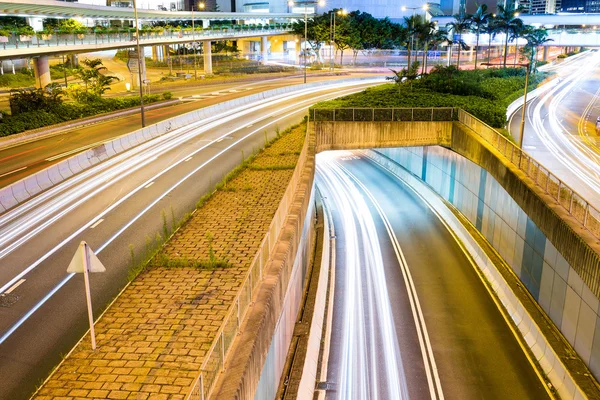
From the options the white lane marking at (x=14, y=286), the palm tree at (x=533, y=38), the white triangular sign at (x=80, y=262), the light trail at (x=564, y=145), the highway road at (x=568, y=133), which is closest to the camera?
the white triangular sign at (x=80, y=262)

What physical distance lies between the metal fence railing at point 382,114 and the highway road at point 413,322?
18.7 feet

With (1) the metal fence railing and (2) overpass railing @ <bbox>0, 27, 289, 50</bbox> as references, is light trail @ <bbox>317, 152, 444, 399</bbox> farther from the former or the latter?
(2) overpass railing @ <bbox>0, 27, 289, 50</bbox>

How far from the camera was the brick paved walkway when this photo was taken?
11711 mm

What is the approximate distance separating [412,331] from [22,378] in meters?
13.3

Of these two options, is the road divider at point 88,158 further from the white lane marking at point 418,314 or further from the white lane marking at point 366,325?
the white lane marking at point 418,314

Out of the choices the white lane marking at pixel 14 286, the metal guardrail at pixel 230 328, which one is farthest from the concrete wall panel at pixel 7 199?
the metal guardrail at pixel 230 328

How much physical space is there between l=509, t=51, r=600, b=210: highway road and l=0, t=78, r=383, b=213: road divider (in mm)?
23417

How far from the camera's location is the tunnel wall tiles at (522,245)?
1808 cm

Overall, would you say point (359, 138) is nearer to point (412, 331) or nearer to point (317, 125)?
point (317, 125)

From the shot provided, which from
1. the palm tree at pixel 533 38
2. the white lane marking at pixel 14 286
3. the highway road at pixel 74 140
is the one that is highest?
the palm tree at pixel 533 38

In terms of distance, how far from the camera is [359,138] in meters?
37.7

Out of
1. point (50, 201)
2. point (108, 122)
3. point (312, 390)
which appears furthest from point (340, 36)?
point (312, 390)

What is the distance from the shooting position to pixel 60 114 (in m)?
43.7

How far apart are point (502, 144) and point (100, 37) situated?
3801 centimetres
